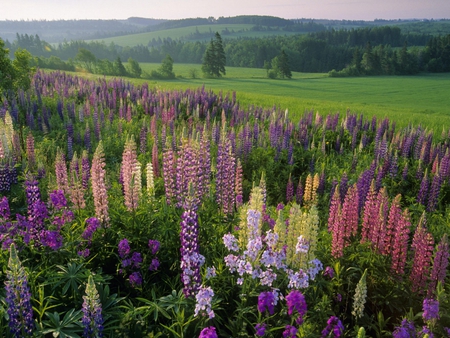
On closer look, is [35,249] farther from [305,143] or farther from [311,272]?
[305,143]

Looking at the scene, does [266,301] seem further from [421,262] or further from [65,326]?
[421,262]

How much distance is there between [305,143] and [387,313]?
9.70 meters

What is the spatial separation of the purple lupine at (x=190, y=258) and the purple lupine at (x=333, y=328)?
4.67ft

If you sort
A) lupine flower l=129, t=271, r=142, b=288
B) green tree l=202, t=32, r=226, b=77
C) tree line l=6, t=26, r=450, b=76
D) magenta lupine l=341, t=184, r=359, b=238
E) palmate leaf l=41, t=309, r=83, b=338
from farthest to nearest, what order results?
tree line l=6, t=26, r=450, b=76 → green tree l=202, t=32, r=226, b=77 → magenta lupine l=341, t=184, r=359, b=238 → lupine flower l=129, t=271, r=142, b=288 → palmate leaf l=41, t=309, r=83, b=338

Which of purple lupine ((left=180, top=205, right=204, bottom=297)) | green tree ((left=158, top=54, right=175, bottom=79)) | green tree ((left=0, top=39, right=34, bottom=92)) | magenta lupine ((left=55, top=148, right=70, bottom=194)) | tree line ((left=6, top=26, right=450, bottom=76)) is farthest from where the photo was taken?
tree line ((left=6, top=26, right=450, bottom=76))

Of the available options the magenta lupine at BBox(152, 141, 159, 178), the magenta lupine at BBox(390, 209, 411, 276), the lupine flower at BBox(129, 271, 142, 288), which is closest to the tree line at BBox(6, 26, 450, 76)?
the magenta lupine at BBox(152, 141, 159, 178)

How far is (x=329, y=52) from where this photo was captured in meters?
105

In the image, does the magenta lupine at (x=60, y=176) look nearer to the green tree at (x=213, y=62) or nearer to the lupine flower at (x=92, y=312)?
the lupine flower at (x=92, y=312)

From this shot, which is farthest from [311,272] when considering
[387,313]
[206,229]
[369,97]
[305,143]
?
[369,97]

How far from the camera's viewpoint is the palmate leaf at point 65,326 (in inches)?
137

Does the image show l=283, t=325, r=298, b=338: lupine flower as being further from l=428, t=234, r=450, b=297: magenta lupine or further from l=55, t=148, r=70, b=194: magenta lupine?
l=55, t=148, r=70, b=194: magenta lupine

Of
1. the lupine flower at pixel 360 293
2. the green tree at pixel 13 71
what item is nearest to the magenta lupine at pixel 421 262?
the lupine flower at pixel 360 293

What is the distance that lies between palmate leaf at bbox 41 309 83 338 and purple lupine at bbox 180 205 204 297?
3.81ft

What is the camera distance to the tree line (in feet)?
261
